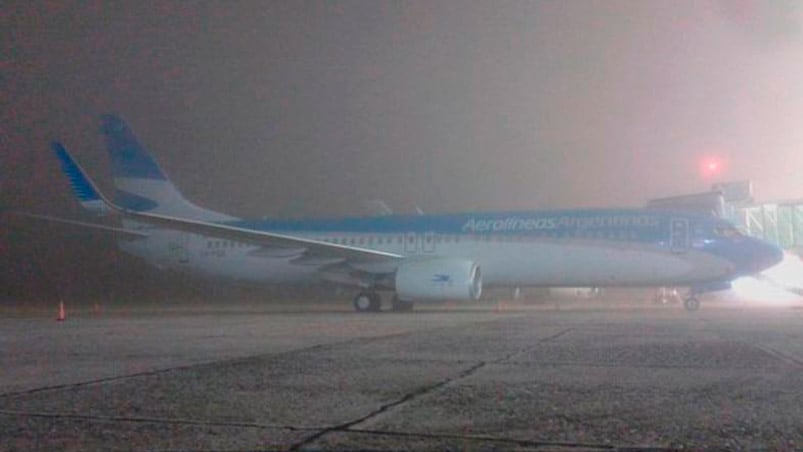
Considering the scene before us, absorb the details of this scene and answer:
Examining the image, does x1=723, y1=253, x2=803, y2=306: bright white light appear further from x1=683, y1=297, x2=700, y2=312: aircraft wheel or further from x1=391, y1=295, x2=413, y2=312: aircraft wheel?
x1=391, y1=295, x2=413, y2=312: aircraft wheel

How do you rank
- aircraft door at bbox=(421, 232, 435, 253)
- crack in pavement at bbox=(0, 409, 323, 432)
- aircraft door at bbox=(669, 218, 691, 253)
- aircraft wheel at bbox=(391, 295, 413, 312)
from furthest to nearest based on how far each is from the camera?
aircraft wheel at bbox=(391, 295, 413, 312) → aircraft door at bbox=(421, 232, 435, 253) → aircraft door at bbox=(669, 218, 691, 253) → crack in pavement at bbox=(0, 409, 323, 432)

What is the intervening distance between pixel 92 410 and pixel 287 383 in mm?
1560

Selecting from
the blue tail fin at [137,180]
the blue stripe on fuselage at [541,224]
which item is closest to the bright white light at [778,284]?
the blue stripe on fuselage at [541,224]

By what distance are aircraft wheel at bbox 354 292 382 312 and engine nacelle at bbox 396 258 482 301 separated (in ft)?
4.63

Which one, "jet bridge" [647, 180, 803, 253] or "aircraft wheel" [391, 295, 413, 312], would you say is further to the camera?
"jet bridge" [647, 180, 803, 253]

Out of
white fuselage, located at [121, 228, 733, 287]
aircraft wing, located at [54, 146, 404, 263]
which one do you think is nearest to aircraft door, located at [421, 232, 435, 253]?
white fuselage, located at [121, 228, 733, 287]

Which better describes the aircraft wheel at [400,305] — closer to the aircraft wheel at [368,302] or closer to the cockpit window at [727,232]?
the aircraft wheel at [368,302]

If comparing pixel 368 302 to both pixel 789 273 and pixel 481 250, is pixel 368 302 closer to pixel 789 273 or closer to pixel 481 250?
pixel 481 250

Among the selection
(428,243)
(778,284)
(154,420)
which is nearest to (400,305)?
(428,243)

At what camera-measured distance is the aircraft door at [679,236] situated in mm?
20688

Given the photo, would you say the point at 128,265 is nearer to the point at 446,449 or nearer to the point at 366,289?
the point at 366,289

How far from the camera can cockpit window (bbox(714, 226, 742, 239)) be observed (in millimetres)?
20844

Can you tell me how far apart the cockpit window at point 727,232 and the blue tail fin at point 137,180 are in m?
16.0

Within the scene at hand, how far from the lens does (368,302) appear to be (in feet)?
74.9
